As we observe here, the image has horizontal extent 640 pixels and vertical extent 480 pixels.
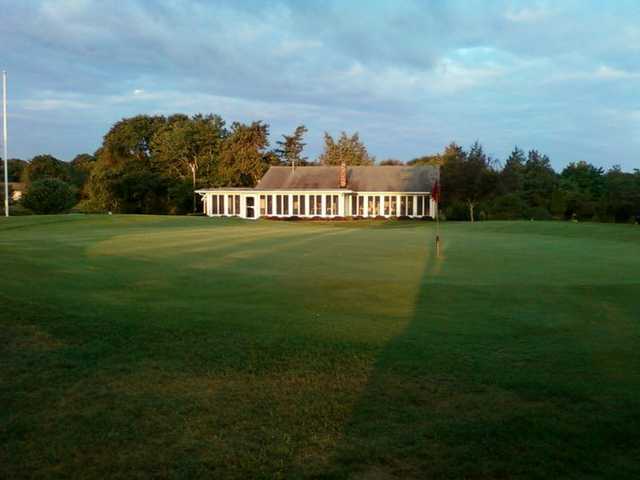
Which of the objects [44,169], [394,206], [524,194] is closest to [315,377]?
[394,206]

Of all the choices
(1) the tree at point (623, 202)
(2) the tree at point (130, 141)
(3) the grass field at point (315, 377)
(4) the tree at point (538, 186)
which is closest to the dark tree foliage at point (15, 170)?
(2) the tree at point (130, 141)

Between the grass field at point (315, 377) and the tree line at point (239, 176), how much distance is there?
1713 inches

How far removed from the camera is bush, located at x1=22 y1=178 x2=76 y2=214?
52.5m

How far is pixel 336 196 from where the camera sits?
196 ft

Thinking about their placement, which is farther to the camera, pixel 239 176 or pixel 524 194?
pixel 239 176

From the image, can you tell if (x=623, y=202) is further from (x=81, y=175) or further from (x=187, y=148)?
(x=81, y=175)

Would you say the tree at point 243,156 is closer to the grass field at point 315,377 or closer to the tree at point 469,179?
the tree at point 469,179

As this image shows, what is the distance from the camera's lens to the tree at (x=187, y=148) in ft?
255

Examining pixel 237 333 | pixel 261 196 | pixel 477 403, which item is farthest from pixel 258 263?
pixel 261 196

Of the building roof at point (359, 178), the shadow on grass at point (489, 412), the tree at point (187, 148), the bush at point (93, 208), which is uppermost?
the tree at point (187, 148)

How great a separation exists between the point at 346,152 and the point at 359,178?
90.3ft

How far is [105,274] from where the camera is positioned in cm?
1228

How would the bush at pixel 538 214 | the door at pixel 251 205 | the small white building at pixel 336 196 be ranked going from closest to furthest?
the bush at pixel 538 214 < the small white building at pixel 336 196 < the door at pixel 251 205

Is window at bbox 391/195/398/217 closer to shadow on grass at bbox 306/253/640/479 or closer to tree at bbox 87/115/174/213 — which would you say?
tree at bbox 87/115/174/213
